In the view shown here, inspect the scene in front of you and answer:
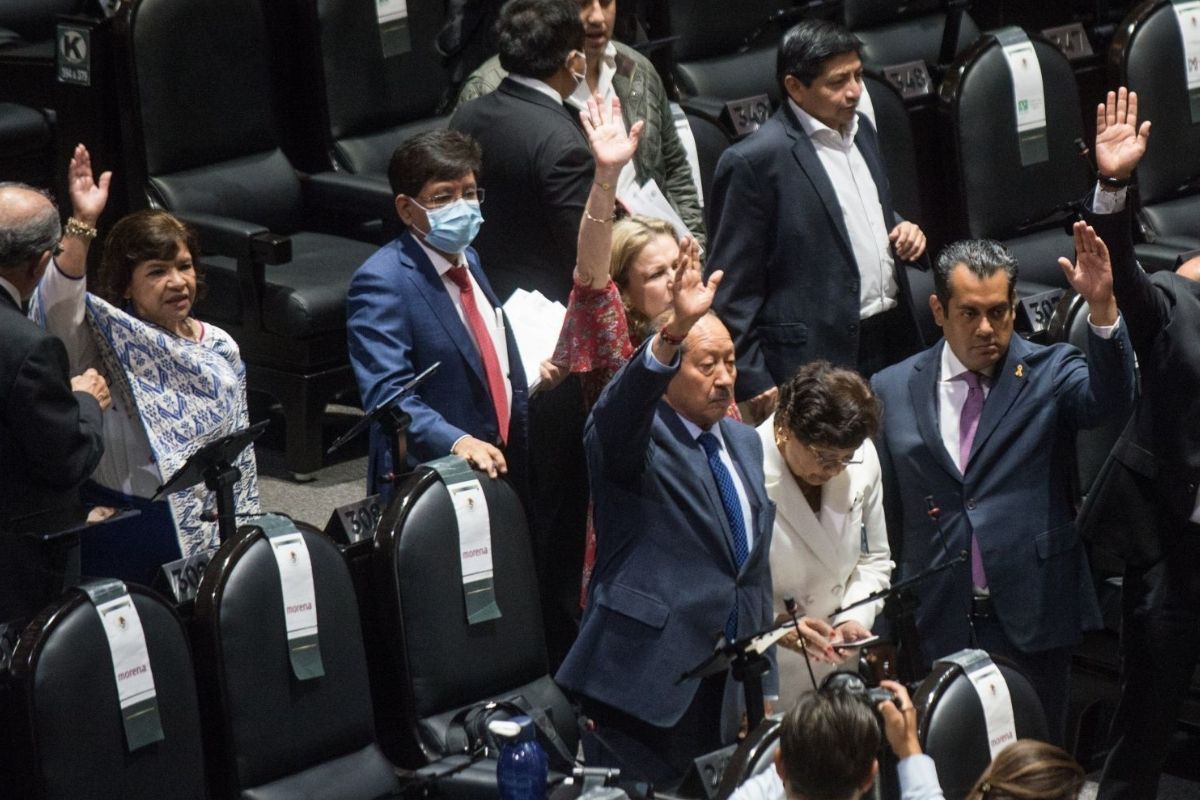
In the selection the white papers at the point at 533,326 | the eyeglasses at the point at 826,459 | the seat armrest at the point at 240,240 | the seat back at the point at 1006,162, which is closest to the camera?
the eyeglasses at the point at 826,459

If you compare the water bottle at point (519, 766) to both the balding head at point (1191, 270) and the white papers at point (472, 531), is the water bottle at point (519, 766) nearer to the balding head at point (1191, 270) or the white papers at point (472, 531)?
the white papers at point (472, 531)

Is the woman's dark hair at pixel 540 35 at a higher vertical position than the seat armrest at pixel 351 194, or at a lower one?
higher

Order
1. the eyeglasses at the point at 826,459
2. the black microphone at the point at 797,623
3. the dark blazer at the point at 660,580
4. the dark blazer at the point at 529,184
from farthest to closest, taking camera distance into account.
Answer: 1. the dark blazer at the point at 529,184
2. the eyeglasses at the point at 826,459
3. the dark blazer at the point at 660,580
4. the black microphone at the point at 797,623

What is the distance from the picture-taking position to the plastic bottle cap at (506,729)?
3.02 meters

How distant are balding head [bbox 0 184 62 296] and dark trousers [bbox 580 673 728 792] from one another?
122 centimetres

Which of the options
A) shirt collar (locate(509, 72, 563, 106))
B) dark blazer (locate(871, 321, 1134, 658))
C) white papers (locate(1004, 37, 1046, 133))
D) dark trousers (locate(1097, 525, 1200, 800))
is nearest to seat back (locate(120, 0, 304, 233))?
shirt collar (locate(509, 72, 563, 106))

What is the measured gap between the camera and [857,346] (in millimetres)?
4363

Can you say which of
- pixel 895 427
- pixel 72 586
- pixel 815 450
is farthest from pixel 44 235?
pixel 895 427

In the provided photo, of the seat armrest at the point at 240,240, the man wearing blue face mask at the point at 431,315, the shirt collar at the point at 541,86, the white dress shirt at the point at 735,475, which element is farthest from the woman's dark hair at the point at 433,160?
the seat armrest at the point at 240,240

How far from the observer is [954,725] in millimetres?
3178

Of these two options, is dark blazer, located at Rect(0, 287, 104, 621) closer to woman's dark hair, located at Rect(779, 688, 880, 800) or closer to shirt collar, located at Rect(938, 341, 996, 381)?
→ woman's dark hair, located at Rect(779, 688, 880, 800)

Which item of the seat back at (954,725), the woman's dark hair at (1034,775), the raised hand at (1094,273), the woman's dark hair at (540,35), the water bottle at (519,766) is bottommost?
the seat back at (954,725)

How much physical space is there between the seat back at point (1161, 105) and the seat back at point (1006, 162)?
0.99 ft

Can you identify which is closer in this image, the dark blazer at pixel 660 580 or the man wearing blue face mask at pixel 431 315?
Answer: the dark blazer at pixel 660 580
